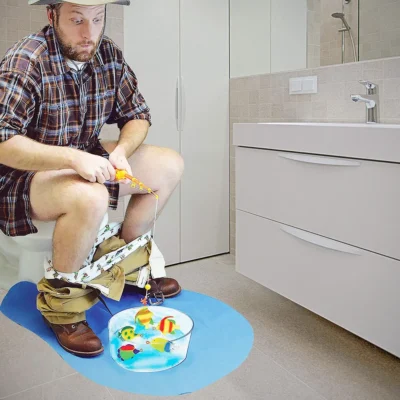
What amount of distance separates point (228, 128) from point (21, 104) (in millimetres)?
1593

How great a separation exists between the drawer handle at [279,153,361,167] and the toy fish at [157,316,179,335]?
748mm

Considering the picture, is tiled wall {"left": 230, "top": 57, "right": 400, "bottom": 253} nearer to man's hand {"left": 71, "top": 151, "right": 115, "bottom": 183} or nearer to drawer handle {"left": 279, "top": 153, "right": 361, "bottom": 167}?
drawer handle {"left": 279, "top": 153, "right": 361, "bottom": 167}

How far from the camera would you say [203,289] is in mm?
2391

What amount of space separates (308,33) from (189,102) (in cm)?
73

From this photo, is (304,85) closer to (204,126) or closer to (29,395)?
(204,126)

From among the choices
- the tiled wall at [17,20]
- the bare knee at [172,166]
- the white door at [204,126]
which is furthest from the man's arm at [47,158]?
the white door at [204,126]

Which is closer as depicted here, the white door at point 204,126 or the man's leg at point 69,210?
the man's leg at point 69,210

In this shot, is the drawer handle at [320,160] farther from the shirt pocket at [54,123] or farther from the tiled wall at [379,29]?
the shirt pocket at [54,123]

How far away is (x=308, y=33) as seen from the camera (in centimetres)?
249

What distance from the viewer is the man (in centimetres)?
146

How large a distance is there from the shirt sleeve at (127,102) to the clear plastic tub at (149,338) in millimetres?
735

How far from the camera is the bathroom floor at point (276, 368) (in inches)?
58.7

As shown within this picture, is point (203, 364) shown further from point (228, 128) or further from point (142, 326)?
point (228, 128)

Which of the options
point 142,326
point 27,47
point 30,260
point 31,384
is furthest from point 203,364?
point 27,47
